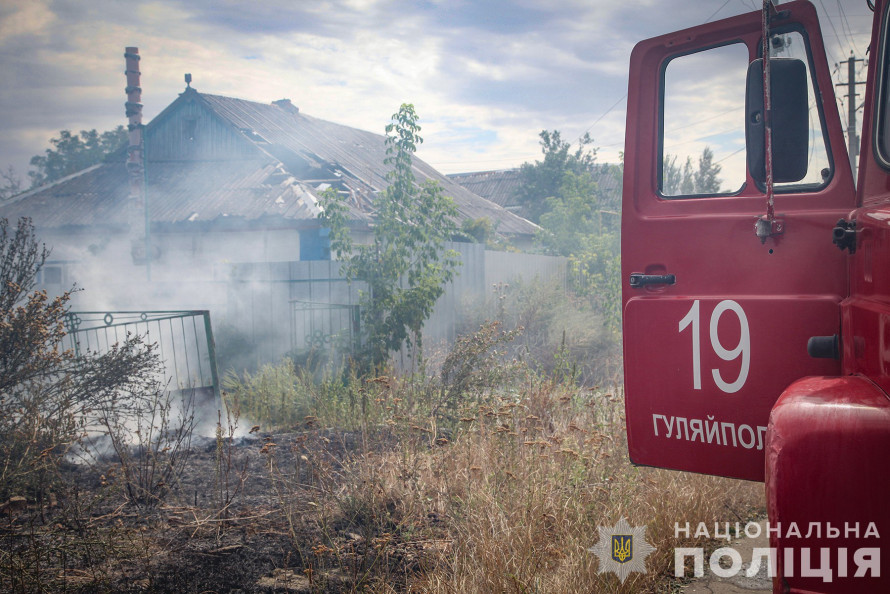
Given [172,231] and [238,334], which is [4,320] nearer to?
[238,334]

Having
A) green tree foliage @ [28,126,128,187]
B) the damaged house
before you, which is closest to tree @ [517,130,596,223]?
the damaged house

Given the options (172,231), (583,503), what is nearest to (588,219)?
(172,231)

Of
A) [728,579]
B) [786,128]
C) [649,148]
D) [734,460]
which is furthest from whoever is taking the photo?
[728,579]

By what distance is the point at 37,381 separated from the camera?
4629 millimetres

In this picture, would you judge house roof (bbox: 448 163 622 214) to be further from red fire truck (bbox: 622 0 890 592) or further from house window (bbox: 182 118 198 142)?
red fire truck (bbox: 622 0 890 592)

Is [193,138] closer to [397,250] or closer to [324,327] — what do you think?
[324,327]

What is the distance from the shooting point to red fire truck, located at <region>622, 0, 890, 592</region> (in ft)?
5.73

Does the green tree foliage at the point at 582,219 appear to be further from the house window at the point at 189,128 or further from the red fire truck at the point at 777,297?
the house window at the point at 189,128

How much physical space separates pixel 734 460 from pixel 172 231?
15837 mm

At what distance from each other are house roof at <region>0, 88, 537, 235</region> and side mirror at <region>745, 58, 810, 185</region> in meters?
11.9

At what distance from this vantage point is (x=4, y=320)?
4.40 metres

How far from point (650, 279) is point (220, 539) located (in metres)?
2.60

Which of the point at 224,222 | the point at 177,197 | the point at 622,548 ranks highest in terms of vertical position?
the point at 177,197

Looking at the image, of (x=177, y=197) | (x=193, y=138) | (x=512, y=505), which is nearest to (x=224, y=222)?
(x=177, y=197)
